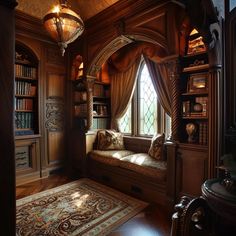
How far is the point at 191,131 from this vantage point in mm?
2549

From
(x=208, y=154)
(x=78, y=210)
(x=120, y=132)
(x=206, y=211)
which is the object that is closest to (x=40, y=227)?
(x=78, y=210)

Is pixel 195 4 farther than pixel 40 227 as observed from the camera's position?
No

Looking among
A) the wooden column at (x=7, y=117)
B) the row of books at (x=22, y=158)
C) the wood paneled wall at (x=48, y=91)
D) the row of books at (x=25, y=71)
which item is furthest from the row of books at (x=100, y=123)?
the wooden column at (x=7, y=117)

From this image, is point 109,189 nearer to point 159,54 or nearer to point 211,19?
point 159,54

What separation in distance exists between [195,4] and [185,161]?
1.83m

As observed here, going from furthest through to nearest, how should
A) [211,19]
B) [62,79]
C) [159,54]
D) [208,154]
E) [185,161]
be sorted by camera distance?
[62,79] < [159,54] < [185,161] < [208,154] < [211,19]

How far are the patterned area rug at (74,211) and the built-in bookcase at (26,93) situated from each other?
1515mm

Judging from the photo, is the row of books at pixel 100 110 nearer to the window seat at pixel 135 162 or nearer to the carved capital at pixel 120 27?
the window seat at pixel 135 162

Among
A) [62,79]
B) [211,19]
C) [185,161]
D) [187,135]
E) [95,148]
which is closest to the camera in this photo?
[211,19]

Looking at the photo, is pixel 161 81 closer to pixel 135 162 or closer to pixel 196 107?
pixel 196 107

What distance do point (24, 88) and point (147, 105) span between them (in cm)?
260

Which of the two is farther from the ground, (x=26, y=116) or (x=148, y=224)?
(x=26, y=116)

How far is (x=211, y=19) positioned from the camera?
5.18 ft

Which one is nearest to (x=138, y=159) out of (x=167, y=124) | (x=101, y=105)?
(x=167, y=124)
